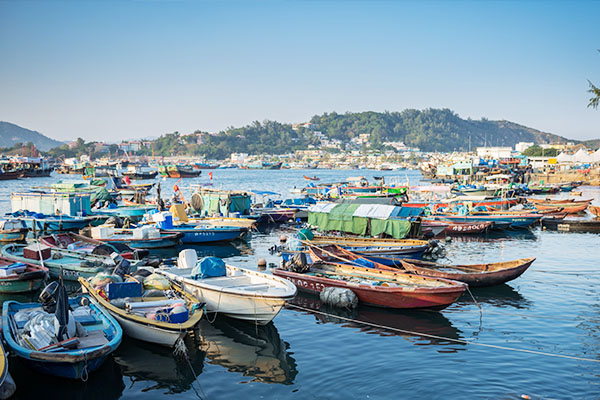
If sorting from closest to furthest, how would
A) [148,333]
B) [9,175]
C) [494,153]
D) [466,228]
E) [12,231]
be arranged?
[148,333] → [12,231] → [466,228] → [9,175] → [494,153]

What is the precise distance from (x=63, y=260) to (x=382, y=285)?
13.3 meters

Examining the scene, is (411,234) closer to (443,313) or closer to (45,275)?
(443,313)

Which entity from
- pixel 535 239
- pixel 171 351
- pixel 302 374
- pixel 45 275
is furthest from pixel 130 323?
pixel 535 239

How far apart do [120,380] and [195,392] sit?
6.24ft

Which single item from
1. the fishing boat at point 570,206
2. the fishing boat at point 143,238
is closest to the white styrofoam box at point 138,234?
the fishing boat at point 143,238

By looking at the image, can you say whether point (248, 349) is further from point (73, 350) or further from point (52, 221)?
point (52, 221)

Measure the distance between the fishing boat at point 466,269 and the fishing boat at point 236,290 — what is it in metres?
5.09

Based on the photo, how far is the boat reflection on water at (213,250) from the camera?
27464mm

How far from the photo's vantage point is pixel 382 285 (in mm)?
16859

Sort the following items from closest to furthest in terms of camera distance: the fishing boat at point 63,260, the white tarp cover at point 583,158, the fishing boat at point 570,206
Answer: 1. the fishing boat at point 63,260
2. the fishing boat at point 570,206
3. the white tarp cover at point 583,158

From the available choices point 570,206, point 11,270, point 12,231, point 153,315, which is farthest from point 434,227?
point 12,231

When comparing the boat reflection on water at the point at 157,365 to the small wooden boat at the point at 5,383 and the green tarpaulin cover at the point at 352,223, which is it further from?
the green tarpaulin cover at the point at 352,223

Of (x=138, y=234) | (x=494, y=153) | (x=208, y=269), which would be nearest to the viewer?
(x=208, y=269)

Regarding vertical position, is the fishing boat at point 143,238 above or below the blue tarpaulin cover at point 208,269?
below
